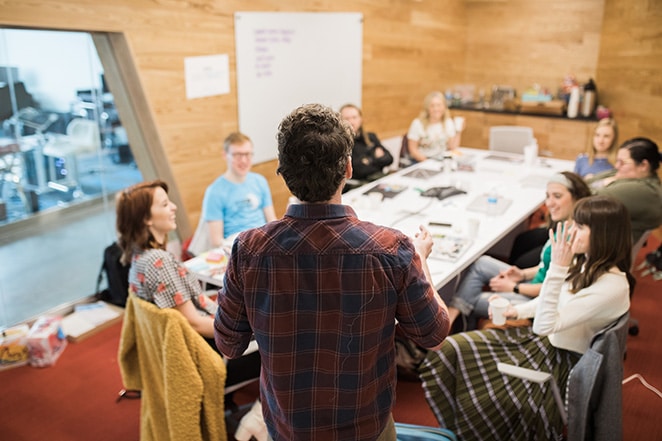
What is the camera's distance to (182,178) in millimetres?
4227

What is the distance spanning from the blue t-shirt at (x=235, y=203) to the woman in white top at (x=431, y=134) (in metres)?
2.08

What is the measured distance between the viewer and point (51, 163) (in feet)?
14.0

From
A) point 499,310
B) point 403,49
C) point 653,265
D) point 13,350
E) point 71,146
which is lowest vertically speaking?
point 13,350

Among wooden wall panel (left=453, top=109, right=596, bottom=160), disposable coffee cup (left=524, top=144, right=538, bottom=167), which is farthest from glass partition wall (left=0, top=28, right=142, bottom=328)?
wooden wall panel (left=453, top=109, right=596, bottom=160)

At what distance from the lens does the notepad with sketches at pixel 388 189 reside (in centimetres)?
386

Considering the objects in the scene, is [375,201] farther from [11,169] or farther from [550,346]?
[11,169]

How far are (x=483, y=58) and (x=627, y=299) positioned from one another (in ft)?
19.9

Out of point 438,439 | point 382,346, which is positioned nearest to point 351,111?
point 438,439

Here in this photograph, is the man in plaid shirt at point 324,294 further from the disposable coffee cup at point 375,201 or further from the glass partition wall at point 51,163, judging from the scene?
the glass partition wall at point 51,163

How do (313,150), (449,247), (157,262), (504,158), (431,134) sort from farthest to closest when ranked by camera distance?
1. (431,134)
2. (504,158)
3. (449,247)
4. (157,262)
5. (313,150)

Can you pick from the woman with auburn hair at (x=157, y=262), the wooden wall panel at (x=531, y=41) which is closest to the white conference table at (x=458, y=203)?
the woman with auburn hair at (x=157, y=262)

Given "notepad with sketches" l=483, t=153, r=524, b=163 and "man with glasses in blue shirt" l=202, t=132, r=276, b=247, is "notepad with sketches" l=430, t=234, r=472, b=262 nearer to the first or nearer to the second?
"man with glasses in blue shirt" l=202, t=132, r=276, b=247

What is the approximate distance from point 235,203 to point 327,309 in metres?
2.22

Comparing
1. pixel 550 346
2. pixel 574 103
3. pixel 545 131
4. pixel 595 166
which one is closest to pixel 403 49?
pixel 545 131
